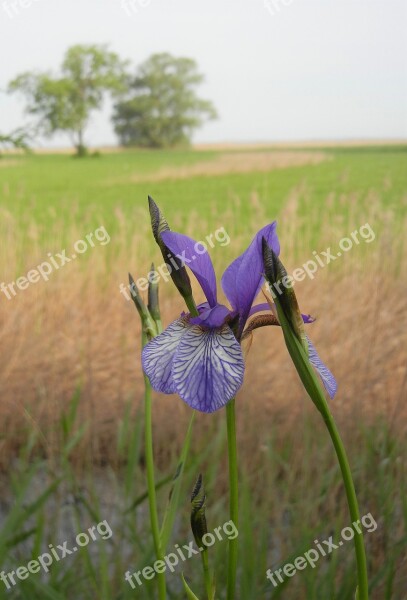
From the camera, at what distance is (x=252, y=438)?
2258 mm

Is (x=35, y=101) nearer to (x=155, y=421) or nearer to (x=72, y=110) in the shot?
(x=72, y=110)

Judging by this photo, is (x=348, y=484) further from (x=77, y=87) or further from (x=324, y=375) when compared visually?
(x=77, y=87)

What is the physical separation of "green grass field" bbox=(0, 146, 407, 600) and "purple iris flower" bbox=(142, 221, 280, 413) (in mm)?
502

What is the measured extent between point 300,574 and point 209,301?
988 mm

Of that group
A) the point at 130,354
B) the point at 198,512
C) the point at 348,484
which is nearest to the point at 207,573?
the point at 198,512

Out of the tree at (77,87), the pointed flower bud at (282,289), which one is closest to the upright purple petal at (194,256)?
the pointed flower bud at (282,289)

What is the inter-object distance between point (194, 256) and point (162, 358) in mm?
103

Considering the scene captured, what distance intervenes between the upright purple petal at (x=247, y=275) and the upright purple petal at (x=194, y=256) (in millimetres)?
17

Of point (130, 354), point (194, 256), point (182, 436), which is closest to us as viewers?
point (194, 256)

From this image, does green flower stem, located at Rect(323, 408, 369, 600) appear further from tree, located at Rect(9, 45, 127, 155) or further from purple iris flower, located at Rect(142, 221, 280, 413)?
tree, located at Rect(9, 45, 127, 155)

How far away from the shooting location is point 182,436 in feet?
7.72

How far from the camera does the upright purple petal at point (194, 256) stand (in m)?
0.67

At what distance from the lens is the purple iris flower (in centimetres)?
66

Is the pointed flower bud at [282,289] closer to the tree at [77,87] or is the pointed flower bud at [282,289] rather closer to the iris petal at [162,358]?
the iris petal at [162,358]
